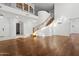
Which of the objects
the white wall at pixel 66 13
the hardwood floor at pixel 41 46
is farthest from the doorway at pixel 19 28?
the white wall at pixel 66 13

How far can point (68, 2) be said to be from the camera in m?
1.77

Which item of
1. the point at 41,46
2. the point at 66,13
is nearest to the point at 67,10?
the point at 66,13

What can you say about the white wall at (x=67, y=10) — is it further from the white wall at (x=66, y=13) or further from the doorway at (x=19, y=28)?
the doorway at (x=19, y=28)

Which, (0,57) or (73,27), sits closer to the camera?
(73,27)

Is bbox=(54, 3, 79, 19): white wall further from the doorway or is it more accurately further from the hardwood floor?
the doorway

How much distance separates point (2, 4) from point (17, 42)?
1.87 ft

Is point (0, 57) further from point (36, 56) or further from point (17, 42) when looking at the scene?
point (36, 56)

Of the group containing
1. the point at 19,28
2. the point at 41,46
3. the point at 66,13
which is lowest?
the point at 41,46

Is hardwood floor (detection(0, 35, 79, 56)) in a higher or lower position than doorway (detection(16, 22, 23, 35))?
lower

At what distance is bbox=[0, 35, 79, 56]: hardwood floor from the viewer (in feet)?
5.70

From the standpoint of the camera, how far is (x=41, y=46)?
5.81ft

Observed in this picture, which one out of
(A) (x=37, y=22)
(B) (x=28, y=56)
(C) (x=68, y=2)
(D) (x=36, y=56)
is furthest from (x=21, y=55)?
(C) (x=68, y=2)

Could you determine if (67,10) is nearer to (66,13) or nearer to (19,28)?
(66,13)

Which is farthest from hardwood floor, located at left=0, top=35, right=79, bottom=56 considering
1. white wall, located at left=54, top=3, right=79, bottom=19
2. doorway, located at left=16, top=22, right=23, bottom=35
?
white wall, located at left=54, top=3, right=79, bottom=19
